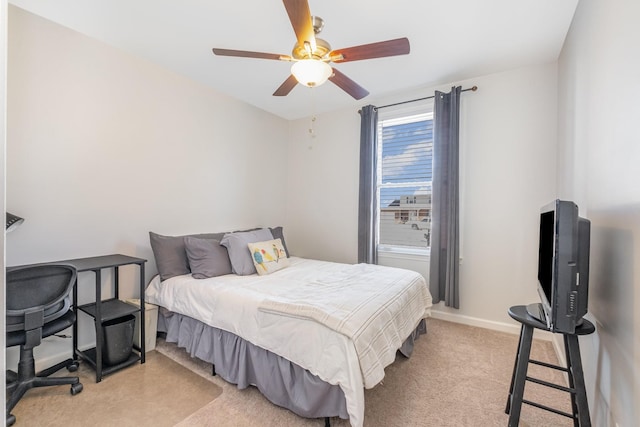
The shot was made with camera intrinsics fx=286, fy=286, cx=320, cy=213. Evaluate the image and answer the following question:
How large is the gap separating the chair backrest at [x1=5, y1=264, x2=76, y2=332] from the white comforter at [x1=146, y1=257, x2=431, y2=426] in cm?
78

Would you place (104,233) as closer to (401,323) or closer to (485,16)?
(401,323)

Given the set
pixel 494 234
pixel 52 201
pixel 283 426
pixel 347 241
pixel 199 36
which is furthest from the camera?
pixel 347 241

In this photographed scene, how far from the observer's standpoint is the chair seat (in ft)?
5.35

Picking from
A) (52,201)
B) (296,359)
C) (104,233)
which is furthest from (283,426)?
(52,201)

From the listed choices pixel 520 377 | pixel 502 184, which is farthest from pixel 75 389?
pixel 502 184

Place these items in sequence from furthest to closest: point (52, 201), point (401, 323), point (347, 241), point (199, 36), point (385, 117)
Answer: point (347, 241)
point (385, 117)
point (199, 36)
point (52, 201)
point (401, 323)

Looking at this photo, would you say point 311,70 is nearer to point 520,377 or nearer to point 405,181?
point 520,377

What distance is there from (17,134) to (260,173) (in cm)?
236

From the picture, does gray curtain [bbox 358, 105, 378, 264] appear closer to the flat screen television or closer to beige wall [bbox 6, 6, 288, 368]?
beige wall [bbox 6, 6, 288, 368]

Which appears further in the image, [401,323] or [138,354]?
[138,354]

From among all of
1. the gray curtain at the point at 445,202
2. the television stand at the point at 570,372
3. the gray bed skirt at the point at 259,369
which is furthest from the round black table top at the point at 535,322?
the gray curtain at the point at 445,202

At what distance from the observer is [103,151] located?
2.46 metres

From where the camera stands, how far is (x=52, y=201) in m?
2.19

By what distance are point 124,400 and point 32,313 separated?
0.78 m
